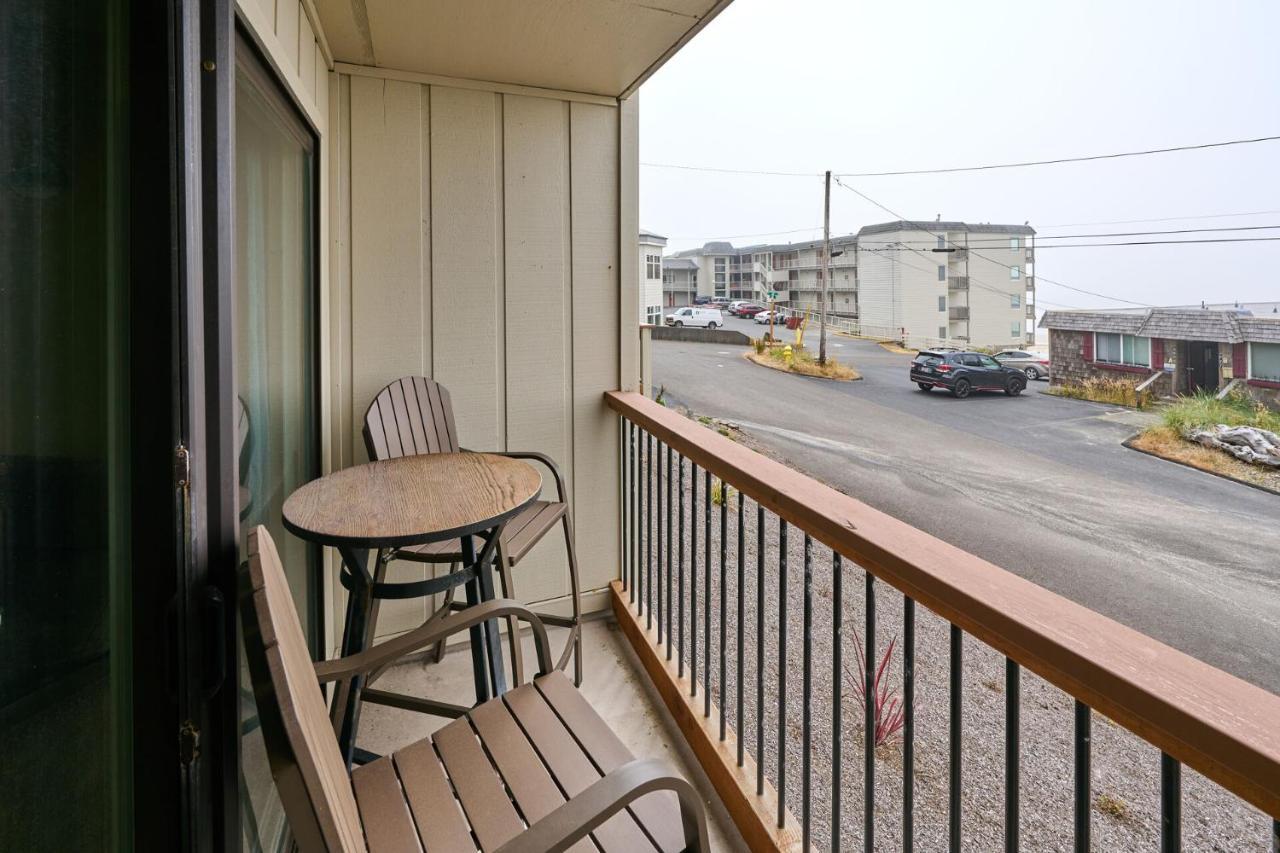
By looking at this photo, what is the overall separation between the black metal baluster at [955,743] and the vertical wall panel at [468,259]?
72.1 inches

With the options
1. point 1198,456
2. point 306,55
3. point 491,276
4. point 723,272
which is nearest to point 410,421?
point 491,276

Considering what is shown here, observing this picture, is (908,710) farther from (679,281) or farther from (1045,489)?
(679,281)

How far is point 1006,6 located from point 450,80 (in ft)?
6.76

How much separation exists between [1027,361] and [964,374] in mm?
237

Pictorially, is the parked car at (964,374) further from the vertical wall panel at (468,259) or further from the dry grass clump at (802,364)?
the vertical wall panel at (468,259)

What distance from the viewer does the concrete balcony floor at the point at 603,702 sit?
5.42ft

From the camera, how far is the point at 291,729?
55 cm

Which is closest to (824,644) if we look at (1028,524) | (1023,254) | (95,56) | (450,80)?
(1028,524)

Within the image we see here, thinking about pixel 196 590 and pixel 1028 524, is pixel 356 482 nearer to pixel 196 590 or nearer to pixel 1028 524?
pixel 196 590

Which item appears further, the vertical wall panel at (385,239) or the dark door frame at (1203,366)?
the vertical wall panel at (385,239)

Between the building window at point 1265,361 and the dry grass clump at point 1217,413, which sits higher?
the building window at point 1265,361

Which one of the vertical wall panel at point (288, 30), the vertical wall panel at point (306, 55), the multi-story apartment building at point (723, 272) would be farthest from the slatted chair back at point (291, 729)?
the multi-story apartment building at point (723, 272)

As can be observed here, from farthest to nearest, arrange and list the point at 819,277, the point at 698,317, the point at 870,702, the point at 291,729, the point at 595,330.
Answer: the point at 698,317, the point at 819,277, the point at 595,330, the point at 870,702, the point at 291,729

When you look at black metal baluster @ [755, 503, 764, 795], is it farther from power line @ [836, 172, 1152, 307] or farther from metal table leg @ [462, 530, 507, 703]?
power line @ [836, 172, 1152, 307]
